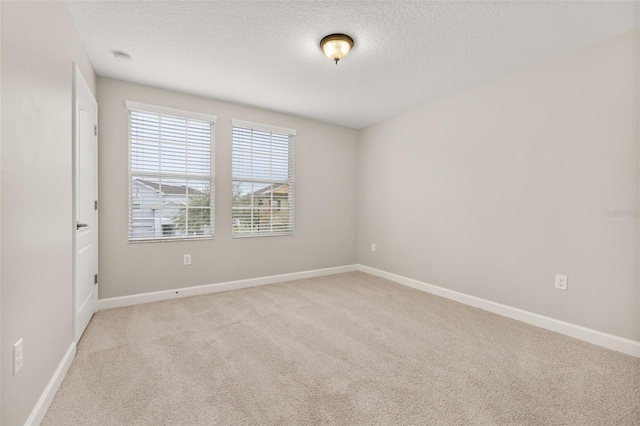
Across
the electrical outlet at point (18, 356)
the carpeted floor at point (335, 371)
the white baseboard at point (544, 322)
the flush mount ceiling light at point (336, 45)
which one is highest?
the flush mount ceiling light at point (336, 45)

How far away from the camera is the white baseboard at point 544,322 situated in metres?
2.26

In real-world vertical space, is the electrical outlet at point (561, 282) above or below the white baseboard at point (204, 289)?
above

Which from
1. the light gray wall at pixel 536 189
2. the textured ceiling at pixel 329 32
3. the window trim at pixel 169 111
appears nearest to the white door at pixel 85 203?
the window trim at pixel 169 111

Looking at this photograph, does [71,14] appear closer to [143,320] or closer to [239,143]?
[239,143]

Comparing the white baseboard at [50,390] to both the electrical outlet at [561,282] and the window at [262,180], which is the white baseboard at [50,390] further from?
the electrical outlet at [561,282]

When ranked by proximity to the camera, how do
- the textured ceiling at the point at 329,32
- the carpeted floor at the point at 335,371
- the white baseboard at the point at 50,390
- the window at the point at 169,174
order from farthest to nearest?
the window at the point at 169,174 → the textured ceiling at the point at 329,32 → the carpeted floor at the point at 335,371 → the white baseboard at the point at 50,390

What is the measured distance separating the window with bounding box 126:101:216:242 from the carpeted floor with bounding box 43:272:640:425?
964 mm

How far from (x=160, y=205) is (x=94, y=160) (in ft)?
2.51

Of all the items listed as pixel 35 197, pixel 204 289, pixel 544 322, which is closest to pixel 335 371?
pixel 35 197

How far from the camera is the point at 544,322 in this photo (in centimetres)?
270

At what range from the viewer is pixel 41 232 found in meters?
1.56

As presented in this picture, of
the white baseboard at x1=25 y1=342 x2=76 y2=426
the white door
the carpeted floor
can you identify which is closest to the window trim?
the white door

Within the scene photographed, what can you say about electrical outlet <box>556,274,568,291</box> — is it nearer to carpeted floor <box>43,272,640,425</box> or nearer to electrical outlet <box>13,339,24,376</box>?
carpeted floor <box>43,272,640,425</box>

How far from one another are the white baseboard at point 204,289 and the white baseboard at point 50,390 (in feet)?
3.64
